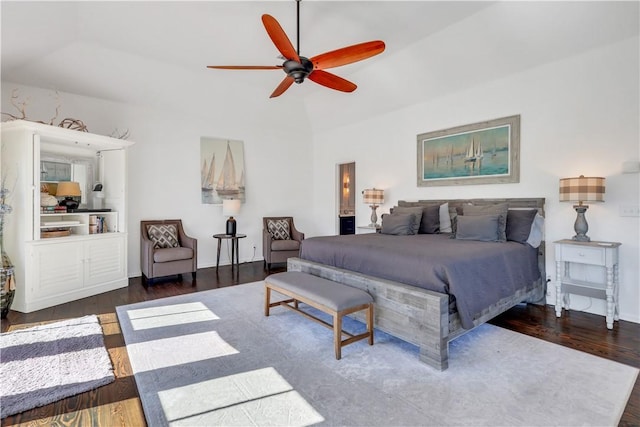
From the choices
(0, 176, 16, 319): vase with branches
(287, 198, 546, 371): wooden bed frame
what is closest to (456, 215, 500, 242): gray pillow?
(287, 198, 546, 371): wooden bed frame

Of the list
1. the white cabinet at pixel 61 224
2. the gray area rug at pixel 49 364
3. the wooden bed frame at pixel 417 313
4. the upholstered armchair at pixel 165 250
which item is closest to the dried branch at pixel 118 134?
the white cabinet at pixel 61 224

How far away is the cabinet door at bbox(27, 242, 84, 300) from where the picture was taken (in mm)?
3652

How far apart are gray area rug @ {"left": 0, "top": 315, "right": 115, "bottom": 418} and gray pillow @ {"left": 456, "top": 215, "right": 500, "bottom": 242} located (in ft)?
11.6

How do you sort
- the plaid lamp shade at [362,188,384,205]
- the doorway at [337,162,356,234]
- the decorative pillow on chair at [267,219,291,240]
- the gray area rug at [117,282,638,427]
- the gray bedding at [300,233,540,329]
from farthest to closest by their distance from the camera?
the doorway at [337,162,356,234] < the decorative pillow on chair at [267,219,291,240] < the plaid lamp shade at [362,188,384,205] < the gray bedding at [300,233,540,329] < the gray area rug at [117,282,638,427]

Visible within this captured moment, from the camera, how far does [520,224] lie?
3.66 metres

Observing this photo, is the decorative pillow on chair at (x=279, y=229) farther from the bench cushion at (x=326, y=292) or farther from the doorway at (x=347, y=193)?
the bench cushion at (x=326, y=292)

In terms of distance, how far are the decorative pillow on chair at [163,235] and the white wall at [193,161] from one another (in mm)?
290

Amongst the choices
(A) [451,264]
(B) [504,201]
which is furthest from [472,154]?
(A) [451,264]

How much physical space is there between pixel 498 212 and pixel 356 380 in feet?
8.65

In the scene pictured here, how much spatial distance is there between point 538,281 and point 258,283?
3.59 m

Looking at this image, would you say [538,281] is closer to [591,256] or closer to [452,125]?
[591,256]

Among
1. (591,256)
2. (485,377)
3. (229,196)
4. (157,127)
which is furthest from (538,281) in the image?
(157,127)

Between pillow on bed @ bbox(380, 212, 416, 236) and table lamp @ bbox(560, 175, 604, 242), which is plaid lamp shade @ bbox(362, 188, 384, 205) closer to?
pillow on bed @ bbox(380, 212, 416, 236)

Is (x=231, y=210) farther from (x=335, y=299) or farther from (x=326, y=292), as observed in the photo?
(x=335, y=299)
